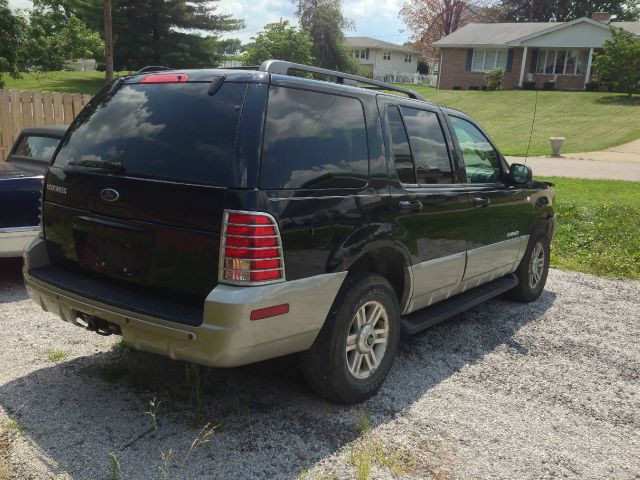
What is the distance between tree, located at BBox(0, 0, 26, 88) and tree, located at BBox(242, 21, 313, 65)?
985 inches

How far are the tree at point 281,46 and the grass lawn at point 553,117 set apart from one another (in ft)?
33.7

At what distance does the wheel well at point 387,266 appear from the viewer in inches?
148

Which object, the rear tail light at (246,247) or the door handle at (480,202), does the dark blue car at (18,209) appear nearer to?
the rear tail light at (246,247)

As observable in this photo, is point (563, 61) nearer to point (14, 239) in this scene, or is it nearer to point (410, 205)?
point (410, 205)

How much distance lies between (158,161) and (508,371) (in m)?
2.99

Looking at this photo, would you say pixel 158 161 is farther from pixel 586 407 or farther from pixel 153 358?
pixel 586 407

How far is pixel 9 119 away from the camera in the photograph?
10250mm

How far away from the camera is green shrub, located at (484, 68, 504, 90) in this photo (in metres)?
43.6

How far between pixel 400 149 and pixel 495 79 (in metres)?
43.1

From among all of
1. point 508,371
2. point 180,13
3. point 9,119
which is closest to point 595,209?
point 508,371

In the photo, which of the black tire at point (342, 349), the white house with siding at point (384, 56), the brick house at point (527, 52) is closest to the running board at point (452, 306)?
the black tire at point (342, 349)

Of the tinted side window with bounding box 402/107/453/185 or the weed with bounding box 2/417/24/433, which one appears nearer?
the weed with bounding box 2/417/24/433

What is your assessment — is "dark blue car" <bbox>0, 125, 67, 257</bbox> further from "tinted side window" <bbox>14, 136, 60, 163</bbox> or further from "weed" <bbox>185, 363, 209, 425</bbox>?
"weed" <bbox>185, 363, 209, 425</bbox>

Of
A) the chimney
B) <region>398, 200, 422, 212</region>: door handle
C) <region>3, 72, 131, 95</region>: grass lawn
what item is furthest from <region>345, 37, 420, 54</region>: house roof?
<region>398, 200, 422, 212</region>: door handle
